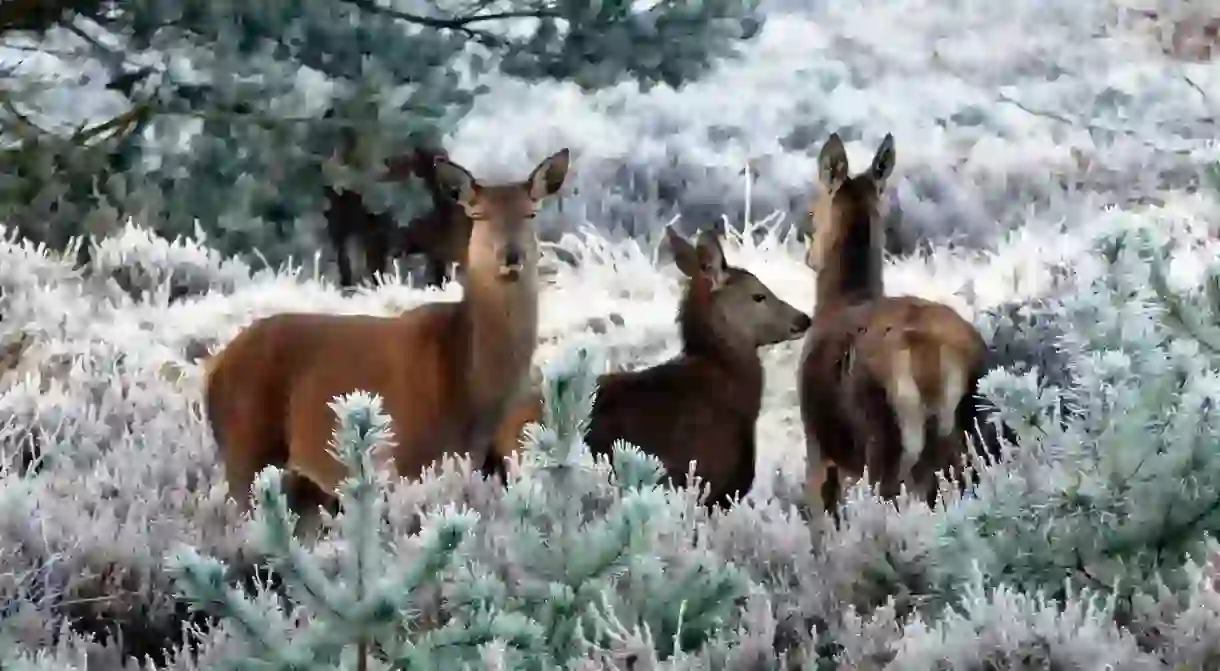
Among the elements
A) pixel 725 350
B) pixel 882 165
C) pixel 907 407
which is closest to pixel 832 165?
pixel 882 165

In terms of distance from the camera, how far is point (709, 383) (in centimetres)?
259

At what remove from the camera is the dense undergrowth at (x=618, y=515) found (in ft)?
4.85

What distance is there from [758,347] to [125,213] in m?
1.30

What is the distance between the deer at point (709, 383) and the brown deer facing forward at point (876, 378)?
0.36 ft

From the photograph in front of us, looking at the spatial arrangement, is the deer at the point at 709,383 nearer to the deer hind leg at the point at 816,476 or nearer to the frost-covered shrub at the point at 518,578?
the deer hind leg at the point at 816,476

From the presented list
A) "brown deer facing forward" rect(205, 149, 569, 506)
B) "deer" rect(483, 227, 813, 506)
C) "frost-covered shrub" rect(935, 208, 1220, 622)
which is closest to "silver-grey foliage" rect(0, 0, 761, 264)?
"brown deer facing forward" rect(205, 149, 569, 506)

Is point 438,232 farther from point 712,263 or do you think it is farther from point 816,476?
point 816,476

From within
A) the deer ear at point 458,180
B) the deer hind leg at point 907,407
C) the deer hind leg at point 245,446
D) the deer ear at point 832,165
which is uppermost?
the deer ear at point 832,165

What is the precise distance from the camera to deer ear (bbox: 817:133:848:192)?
280cm

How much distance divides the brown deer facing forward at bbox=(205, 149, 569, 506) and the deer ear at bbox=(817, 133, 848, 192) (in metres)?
0.60

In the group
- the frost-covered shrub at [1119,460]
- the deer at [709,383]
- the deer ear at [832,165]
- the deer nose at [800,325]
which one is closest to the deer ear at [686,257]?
the deer at [709,383]

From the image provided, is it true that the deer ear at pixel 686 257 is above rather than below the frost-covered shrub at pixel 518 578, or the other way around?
below

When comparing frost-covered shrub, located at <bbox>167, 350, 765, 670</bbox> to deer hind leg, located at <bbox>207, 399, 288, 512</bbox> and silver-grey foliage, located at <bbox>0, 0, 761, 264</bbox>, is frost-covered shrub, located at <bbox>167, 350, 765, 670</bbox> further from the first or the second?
Result: silver-grey foliage, located at <bbox>0, 0, 761, 264</bbox>

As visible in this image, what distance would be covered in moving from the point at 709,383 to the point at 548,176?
522 mm
